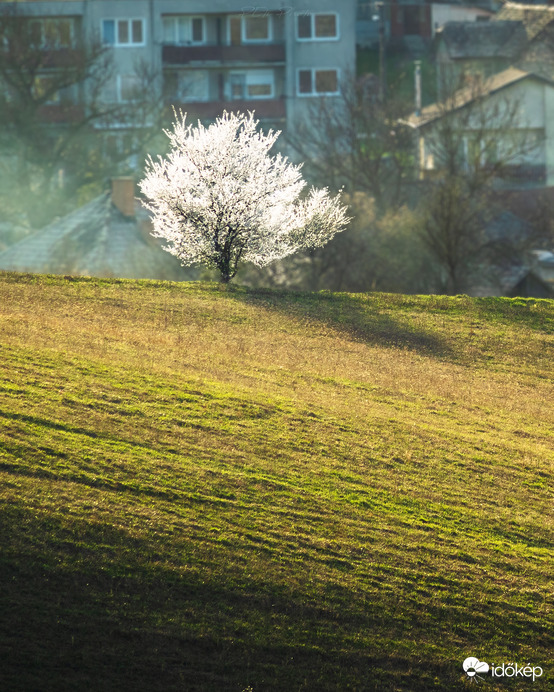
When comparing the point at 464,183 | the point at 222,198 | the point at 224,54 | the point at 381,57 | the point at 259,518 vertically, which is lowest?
the point at 259,518

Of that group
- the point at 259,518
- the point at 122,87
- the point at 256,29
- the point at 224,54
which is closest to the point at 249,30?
the point at 256,29

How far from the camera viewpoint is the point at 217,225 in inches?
1235

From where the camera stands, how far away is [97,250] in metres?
52.9

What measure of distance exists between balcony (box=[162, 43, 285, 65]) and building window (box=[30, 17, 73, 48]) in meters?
7.13

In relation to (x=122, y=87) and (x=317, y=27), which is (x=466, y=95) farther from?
(x=122, y=87)

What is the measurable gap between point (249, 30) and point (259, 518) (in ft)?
215

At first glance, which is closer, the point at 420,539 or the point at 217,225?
the point at 420,539

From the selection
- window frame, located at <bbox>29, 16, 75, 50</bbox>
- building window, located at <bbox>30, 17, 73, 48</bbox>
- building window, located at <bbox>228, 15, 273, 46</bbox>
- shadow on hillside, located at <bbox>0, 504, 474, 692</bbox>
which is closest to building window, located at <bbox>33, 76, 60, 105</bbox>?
window frame, located at <bbox>29, 16, 75, 50</bbox>

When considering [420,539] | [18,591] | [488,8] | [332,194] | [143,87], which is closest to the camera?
[18,591]

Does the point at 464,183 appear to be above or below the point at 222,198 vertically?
above

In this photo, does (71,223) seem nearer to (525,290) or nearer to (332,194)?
(332,194)

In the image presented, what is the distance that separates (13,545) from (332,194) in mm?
43266

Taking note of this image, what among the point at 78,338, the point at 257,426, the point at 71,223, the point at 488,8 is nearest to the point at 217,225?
the point at 78,338

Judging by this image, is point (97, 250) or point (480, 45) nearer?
point (97, 250)
